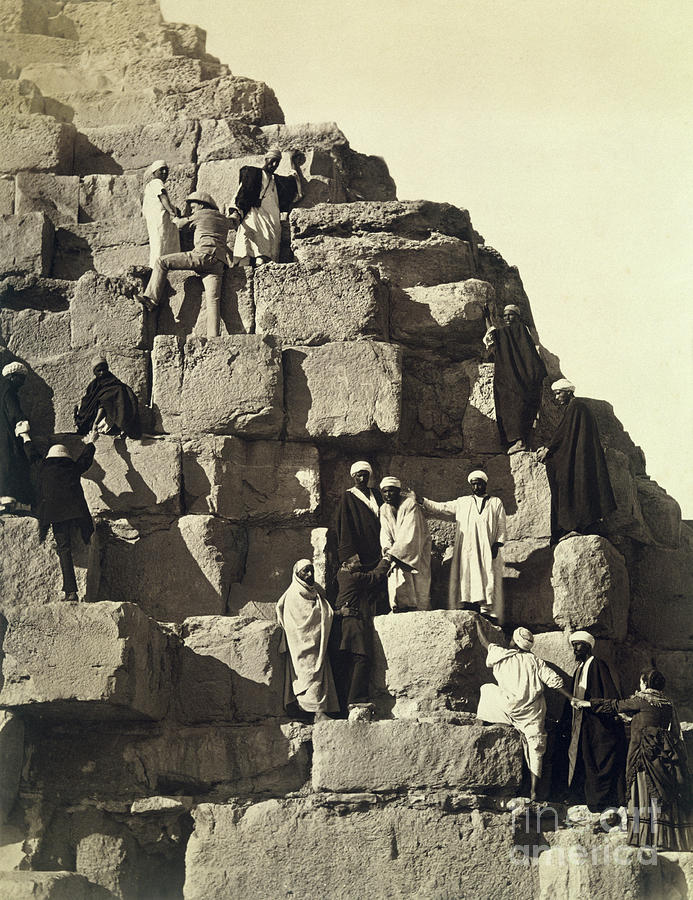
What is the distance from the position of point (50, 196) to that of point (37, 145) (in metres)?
0.61

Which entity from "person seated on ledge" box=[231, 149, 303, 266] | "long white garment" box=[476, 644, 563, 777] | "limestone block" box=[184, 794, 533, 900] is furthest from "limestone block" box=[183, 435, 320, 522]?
"limestone block" box=[184, 794, 533, 900]

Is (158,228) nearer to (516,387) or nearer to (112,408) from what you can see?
(112,408)

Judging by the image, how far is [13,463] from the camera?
15148mm

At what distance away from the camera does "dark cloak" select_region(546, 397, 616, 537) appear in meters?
15.0

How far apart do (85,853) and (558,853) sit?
363 cm

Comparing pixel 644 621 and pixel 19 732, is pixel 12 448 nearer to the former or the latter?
pixel 19 732

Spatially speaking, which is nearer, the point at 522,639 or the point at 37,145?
the point at 522,639

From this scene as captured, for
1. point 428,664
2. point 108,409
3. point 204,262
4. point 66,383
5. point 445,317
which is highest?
point 204,262

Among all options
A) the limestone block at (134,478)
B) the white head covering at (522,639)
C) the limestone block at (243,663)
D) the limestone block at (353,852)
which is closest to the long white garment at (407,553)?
the white head covering at (522,639)

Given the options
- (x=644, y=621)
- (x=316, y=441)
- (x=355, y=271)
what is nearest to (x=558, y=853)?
(x=644, y=621)

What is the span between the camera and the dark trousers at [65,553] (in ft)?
47.2

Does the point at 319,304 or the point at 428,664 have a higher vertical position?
the point at 319,304

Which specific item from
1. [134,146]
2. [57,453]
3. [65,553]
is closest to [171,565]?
[65,553]

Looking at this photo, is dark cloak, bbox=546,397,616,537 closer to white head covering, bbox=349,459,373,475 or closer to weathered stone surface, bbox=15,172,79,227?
white head covering, bbox=349,459,373,475
